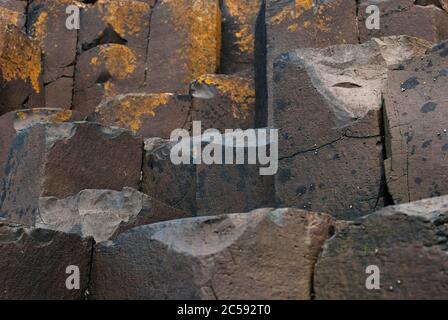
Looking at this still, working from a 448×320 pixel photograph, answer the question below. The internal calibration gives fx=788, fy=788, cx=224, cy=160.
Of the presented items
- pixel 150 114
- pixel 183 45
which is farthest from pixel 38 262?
pixel 183 45

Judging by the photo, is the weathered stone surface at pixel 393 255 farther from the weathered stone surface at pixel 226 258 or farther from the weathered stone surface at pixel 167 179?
the weathered stone surface at pixel 167 179

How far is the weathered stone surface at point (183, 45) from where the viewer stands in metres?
5.80

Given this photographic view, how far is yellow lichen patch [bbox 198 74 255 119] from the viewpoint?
525 cm

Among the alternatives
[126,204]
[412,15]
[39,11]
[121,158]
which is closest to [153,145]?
[121,158]

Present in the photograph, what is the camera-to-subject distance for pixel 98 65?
6164 millimetres

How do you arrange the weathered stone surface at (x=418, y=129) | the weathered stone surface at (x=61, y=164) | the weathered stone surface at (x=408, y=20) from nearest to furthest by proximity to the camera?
the weathered stone surface at (x=418, y=129), the weathered stone surface at (x=61, y=164), the weathered stone surface at (x=408, y=20)

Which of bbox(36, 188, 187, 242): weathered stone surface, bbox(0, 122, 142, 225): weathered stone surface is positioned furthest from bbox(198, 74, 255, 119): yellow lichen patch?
bbox(36, 188, 187, 242): weathered stone surface

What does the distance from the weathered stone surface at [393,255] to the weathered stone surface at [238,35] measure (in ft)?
11.5

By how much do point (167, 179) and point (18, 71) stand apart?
83.5 inches

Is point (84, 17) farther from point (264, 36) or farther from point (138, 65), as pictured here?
point (264, 36)

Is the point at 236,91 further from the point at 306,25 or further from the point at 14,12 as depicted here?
the point at 14,12

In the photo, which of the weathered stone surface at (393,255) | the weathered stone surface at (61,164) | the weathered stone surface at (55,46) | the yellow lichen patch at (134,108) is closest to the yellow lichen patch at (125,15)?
the weathered stone surface at (55,46)

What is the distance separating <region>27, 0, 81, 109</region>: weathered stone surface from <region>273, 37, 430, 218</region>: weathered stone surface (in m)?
2.96

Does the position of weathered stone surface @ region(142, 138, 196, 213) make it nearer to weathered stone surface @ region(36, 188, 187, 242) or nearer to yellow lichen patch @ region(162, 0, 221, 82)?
weathered stone surface @ region(36, 188, 187, 242)
